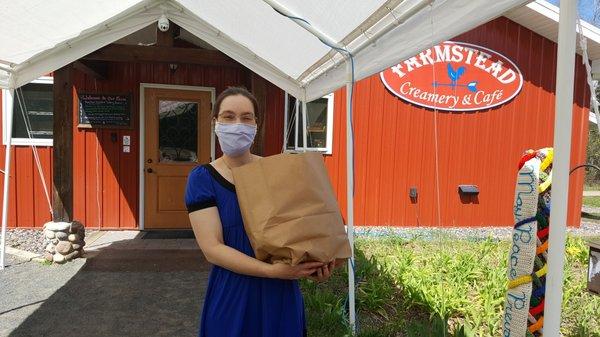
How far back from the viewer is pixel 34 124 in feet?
20.9

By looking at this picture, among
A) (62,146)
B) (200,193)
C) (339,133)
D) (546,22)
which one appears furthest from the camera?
(339,133)

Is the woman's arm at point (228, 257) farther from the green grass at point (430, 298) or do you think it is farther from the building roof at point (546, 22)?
the building roof at point (546, 22)

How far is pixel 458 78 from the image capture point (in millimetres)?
7539

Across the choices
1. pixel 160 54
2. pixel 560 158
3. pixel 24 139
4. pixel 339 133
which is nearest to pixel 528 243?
pixel 560 158

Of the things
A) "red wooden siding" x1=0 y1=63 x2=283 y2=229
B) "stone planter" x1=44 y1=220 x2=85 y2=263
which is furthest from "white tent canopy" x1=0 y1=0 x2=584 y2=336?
"red wooden siding" x1=0 y1=63 x2=283 y2=229

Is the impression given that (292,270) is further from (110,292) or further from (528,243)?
(110,292)

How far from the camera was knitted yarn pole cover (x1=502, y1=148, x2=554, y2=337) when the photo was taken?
244 cm

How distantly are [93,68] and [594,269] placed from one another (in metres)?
6.15

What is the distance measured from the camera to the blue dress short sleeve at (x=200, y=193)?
54.6 inches

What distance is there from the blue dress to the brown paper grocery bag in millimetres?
93

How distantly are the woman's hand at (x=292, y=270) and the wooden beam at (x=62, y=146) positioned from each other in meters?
4.76

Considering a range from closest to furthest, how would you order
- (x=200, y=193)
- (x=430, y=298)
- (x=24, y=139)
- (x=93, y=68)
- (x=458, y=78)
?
(x=200, y=193), (x=430, y=298), (x=93, y=68), (x=24, y=139), (x=458, y=78)

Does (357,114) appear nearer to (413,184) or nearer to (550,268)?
(413,184)

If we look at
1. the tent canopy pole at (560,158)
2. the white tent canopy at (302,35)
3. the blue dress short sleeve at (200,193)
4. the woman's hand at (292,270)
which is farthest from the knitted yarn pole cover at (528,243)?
the blue dress short sleeve at (200,193)
